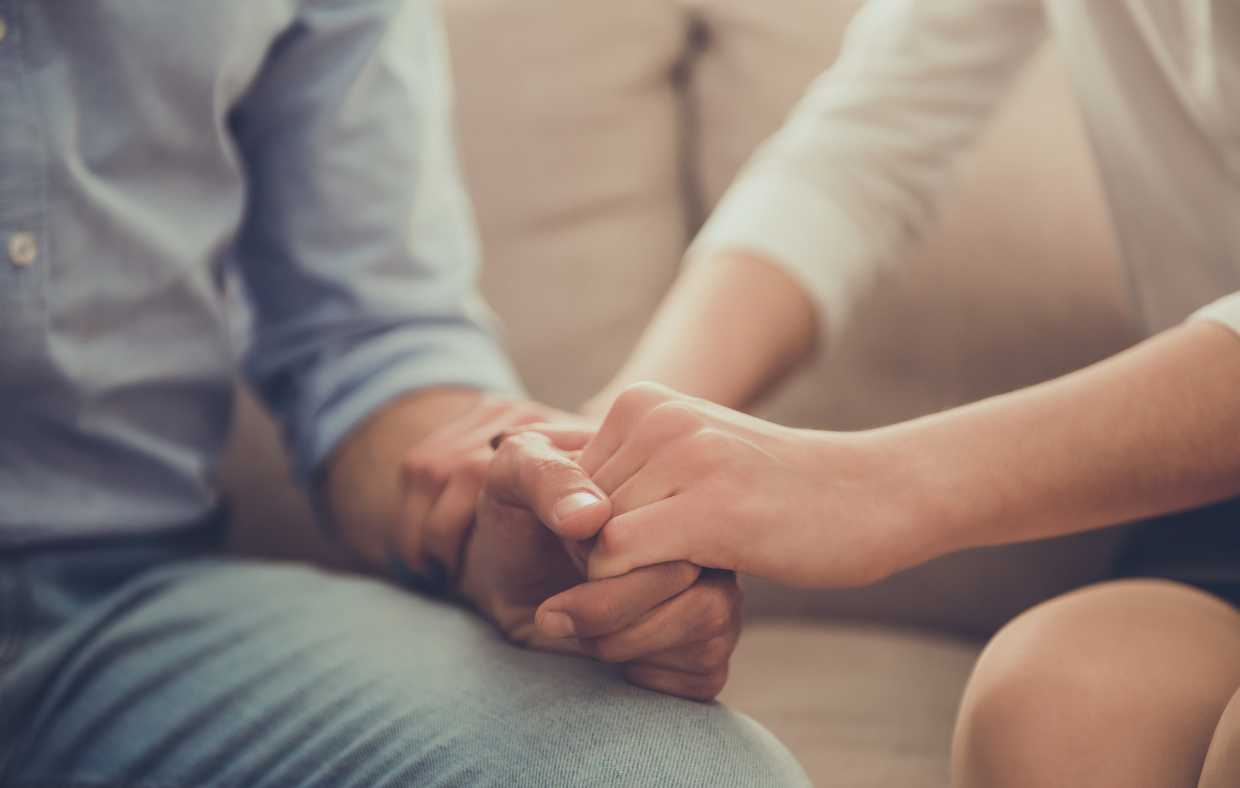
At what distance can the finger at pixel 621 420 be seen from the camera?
0.45 metres

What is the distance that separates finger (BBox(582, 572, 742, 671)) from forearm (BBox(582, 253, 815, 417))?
0.26 m

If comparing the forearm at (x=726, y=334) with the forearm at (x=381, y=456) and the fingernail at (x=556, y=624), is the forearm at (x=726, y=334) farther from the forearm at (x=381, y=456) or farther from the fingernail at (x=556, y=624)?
the fingernail at (x=556, y=624)

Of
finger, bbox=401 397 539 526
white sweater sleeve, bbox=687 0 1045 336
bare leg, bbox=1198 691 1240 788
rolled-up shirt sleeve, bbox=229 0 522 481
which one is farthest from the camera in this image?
white sweater sleeve, bbox=687 0 1045 336

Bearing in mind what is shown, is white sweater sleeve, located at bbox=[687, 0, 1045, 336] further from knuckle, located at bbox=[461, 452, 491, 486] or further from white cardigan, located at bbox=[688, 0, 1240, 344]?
knuckle, located at bbox=[461, 452, 491, 486]

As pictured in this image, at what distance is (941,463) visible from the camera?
1.43ft

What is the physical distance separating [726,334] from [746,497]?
1.02ft

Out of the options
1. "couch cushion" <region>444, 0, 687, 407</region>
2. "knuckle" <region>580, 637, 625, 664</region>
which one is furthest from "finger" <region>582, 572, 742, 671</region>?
"couch cushion" <region>444, 0, 687, 407</region>

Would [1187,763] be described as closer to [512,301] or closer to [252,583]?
[252,583]

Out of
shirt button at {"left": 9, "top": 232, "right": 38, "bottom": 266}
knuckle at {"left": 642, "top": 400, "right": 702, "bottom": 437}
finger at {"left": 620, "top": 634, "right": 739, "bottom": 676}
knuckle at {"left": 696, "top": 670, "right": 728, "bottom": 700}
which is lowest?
knuckle at {"left": 696, "top": 670, "right": 728, "bottom": 700}

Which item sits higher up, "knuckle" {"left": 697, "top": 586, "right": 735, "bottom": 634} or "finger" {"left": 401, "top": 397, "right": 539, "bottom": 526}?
"knuckle" {"left": 697, "top": 586, "right": 735, "bottom": 634}

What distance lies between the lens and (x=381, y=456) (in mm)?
631

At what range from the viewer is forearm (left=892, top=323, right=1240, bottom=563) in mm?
429

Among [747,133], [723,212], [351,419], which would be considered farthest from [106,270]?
[747,133]

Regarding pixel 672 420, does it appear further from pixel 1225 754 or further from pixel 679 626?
pixel 1225 754
